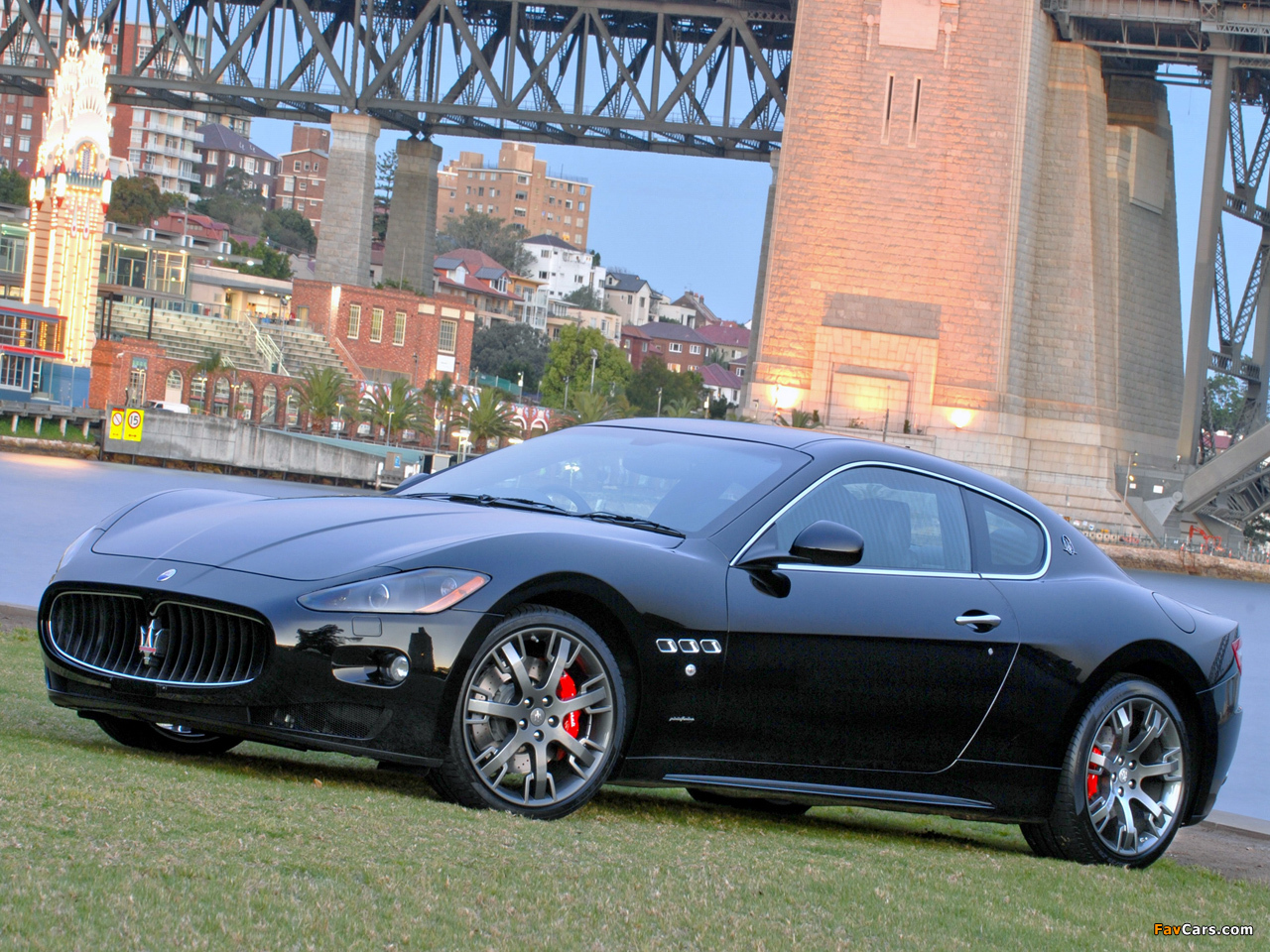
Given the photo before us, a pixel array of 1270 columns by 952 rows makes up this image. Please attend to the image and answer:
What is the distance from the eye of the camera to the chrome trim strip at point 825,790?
17.3ft

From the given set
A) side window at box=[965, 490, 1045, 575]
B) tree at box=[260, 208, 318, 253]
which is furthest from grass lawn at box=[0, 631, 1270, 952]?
tree at box=[260, 208, 318, 253]

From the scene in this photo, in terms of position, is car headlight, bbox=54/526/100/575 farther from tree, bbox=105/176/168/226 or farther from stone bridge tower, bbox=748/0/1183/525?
tree, bbox=105/176/168/226

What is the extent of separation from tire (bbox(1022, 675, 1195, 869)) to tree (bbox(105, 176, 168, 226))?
4654 inches

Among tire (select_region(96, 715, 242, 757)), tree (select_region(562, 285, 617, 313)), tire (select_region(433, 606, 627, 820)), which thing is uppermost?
tree (select_region(562, 285, 617, 313))

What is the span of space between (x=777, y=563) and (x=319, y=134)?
194376mm

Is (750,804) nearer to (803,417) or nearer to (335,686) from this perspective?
(335,686)

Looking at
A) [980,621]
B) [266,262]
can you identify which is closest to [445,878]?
[980,621]

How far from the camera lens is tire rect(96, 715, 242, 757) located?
218 inches

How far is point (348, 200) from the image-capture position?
7688 centimetres

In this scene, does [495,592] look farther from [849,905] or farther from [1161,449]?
[1161,449]

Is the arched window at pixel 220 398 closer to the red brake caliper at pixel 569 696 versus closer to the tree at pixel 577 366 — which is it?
the tree at pixel 577 366

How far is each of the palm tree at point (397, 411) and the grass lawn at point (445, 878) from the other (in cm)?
7455

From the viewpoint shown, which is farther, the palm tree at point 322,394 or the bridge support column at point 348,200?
the palm tree at point 322,394

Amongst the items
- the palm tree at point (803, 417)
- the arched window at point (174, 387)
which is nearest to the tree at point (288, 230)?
the arched window at point (174, 387)
